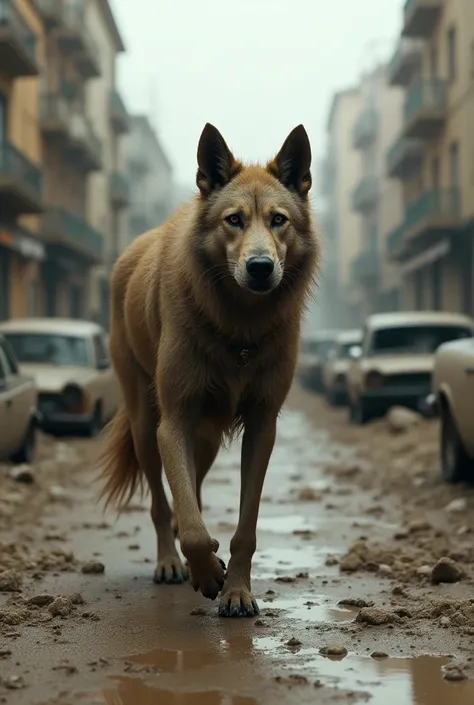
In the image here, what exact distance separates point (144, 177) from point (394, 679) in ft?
246

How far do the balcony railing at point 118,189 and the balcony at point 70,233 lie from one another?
34.7 ft

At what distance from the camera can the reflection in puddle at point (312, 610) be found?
545 cm

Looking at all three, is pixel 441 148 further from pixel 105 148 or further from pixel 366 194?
pixel 366 194

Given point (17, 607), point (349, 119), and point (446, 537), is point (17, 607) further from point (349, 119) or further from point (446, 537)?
point (349, 119)

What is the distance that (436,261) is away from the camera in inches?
1554

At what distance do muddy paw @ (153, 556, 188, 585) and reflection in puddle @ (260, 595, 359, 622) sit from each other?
0.86 m

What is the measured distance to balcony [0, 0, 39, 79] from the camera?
2825cm

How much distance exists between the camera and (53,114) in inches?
1480

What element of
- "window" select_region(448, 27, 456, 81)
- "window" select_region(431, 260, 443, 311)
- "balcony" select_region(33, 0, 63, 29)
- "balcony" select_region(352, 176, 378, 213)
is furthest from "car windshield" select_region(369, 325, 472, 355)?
"balcony" select_region(352, 176, 378, 213)

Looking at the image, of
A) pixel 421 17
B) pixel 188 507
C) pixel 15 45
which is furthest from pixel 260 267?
pixel 421 17

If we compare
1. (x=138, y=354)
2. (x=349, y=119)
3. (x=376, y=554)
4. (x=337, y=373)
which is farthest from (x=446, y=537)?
(x=349, y=119)

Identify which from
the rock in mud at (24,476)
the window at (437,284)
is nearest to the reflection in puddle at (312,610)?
the rock in mud at (24,476)

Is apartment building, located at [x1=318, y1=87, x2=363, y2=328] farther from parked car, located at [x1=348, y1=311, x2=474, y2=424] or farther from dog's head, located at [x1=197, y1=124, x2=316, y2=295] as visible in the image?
dog's head, located at [x1=197, y1=124, x2=316, y2=295]

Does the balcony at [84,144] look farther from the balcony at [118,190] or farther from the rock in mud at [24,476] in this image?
the rock in mud at [24,476]
